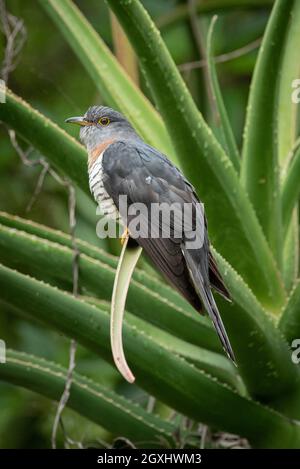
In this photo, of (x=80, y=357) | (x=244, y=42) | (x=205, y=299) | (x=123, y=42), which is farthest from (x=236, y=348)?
(x=244, y=42)

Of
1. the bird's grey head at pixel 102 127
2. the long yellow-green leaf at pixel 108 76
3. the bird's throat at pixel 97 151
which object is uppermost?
the long yellow-green leaf at pixel 108 76

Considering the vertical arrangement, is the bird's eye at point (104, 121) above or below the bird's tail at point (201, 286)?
above

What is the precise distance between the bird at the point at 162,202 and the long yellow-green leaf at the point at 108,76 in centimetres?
25

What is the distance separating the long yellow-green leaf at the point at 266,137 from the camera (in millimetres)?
1493

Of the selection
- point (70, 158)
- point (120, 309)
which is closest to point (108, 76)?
point (70, 158)

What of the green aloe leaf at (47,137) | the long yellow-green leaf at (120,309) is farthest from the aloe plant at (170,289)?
the long yellow-green leaf at (120,309)

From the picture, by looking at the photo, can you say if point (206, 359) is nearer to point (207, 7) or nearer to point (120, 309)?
point (120, 309)

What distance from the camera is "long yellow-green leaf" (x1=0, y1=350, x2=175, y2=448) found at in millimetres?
1608

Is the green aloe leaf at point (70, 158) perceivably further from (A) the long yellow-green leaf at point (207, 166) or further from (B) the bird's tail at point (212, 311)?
(B) the bird's tail at point (212, 311)

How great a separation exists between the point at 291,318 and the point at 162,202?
36 cm

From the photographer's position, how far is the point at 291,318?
61.0 inches

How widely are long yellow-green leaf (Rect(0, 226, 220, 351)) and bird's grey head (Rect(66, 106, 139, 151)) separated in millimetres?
210

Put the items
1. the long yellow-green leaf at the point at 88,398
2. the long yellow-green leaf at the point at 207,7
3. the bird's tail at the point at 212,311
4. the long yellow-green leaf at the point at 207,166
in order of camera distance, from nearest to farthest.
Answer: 1. the bird's tail at the point at 212,311
2. the long yellow-green leaf at the point at 207,166
3. the long yellow-green leaf at the point at 88,398
4. the long yellow-green leaf at the point at 207,7
